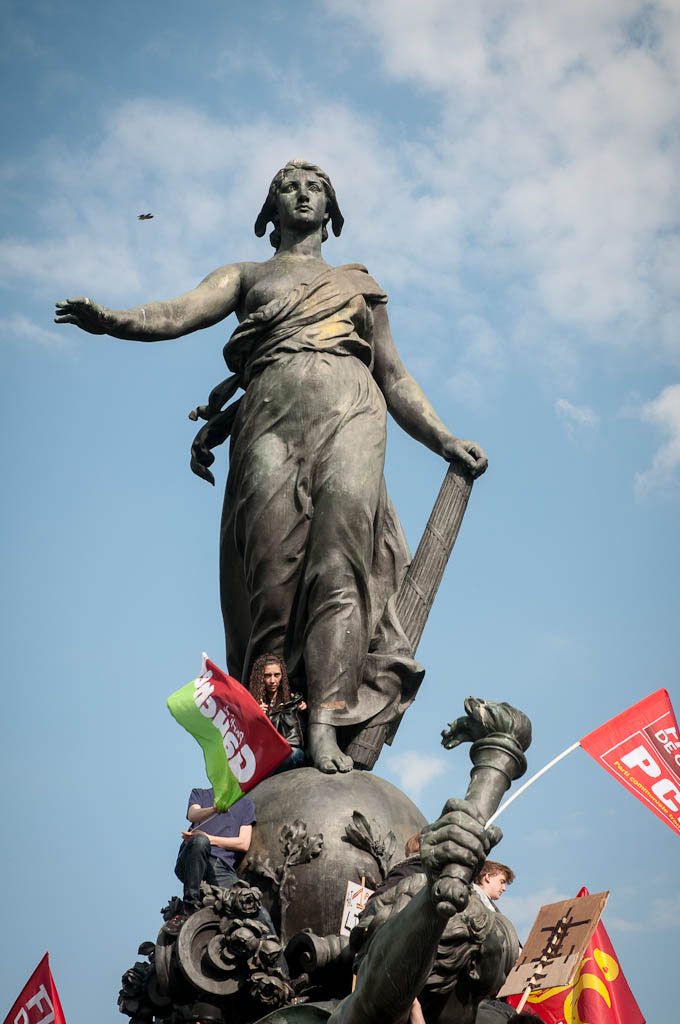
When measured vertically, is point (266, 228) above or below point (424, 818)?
above

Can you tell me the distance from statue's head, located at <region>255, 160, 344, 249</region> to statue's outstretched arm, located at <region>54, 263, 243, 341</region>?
609 millimetres

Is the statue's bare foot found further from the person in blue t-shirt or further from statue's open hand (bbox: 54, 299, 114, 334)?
statue's open hand (bbox: 54, 299, 114, 334)

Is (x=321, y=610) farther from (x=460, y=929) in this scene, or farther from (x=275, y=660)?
(x=460, y=929)

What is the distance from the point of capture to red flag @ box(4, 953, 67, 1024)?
10.4m

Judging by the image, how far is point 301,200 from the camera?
456 inches

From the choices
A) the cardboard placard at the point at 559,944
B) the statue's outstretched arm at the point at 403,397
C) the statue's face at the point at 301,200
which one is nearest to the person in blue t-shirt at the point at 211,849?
the cardboard placard at the point at 559,944

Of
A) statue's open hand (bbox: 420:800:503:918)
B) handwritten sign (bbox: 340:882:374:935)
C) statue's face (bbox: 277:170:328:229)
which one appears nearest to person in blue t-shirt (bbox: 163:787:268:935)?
handwritten sign (bbox: 340:882:374:935)

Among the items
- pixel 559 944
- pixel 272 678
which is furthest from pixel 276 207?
pixel 559 944

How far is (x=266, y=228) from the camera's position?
12.1m

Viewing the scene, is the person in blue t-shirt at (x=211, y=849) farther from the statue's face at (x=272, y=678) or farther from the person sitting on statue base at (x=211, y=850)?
the statue's face at (x=272, y=678)

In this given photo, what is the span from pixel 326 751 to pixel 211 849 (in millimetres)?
1096

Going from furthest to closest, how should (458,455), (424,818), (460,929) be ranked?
1. (458,455)
2. (424,818)
3. (460,929)

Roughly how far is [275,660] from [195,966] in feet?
8.14

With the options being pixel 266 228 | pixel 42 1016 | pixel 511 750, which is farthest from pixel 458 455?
pixel 42 1016
